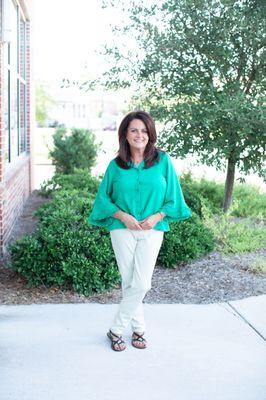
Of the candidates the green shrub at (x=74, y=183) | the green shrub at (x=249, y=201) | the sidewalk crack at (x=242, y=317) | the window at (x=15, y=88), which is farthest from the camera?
the green shrub at (x=74, y=183)

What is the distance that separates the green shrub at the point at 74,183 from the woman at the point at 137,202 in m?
4.98

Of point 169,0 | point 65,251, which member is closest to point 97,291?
point 65,251

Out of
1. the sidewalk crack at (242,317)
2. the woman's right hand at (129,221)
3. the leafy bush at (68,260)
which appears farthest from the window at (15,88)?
the sidewalk crack at (242,317)

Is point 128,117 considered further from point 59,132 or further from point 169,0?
point 59,132

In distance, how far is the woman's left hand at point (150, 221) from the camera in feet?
12.8

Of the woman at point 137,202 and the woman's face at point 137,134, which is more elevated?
the woman's face at point 137,134

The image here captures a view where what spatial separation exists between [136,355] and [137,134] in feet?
5.08

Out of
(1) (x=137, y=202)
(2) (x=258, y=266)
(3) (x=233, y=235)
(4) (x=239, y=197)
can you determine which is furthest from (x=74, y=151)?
(1) (x=137, y=202)

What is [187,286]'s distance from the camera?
19.0 ft

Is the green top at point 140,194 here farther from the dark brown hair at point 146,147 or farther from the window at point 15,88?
the window at point 15,88

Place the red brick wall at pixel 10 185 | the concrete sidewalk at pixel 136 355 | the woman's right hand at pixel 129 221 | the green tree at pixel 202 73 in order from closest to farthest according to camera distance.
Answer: the concrete sidewalk at pixel 136 355 → the woman's right hand at pixel 129 221 → the red brick wall at pixel 10 185 → the green tree at pixel 202 73

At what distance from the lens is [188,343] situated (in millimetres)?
4297

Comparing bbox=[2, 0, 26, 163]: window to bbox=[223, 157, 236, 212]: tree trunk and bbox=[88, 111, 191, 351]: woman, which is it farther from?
bbox=[88, 111, 191, 351]: woman

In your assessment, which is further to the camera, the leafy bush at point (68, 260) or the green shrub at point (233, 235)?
the green shrub at point (233, 235)
